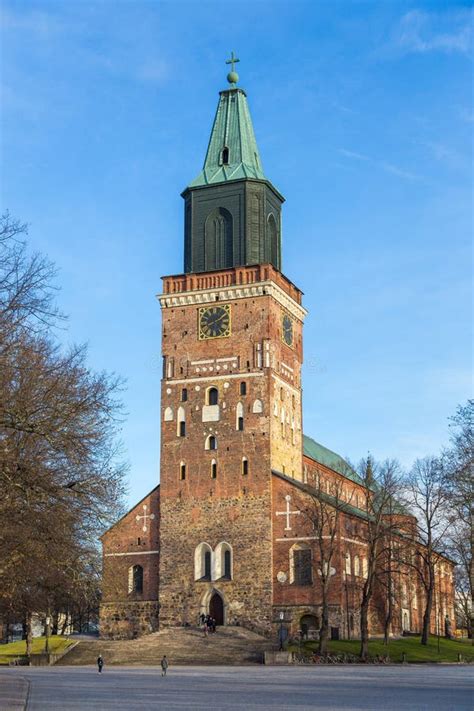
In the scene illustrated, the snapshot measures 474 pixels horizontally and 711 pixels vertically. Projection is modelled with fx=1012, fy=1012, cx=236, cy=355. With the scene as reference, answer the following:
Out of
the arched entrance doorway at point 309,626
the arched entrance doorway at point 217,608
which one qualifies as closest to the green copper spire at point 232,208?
the arched entrance doorway at point 217,608

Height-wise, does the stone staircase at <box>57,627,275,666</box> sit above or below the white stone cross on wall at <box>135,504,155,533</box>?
below

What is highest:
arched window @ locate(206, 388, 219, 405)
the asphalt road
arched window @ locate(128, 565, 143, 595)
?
arched window @ locate(206, 388, 219, 405)

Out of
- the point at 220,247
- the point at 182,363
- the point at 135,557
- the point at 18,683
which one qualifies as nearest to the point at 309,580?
the point at 135,557

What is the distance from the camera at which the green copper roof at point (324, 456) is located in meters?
81.6

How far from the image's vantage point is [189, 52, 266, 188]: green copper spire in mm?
67250

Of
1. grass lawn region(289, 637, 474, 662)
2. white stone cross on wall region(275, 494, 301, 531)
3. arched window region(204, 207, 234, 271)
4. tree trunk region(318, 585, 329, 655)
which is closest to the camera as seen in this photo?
tree trunk region(318, 585, 329, 655)

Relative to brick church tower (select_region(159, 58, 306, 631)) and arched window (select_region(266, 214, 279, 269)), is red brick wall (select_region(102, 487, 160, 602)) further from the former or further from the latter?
arched window (select_region(266, 214, 279, 269))

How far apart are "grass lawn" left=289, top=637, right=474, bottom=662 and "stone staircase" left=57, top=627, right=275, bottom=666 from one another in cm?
268

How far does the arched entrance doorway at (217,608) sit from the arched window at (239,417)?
1040 cm

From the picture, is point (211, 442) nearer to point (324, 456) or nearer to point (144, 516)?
point (144, 516)

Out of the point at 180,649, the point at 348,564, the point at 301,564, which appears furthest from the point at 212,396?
the point at 180,649

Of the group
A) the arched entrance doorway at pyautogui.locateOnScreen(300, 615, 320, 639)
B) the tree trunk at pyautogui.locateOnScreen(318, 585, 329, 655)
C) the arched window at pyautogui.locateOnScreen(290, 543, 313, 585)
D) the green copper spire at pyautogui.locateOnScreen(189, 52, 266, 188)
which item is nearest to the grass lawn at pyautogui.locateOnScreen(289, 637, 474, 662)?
the tree trunk at pyautogui.locateOnScreen(318, 585, 329, 655)

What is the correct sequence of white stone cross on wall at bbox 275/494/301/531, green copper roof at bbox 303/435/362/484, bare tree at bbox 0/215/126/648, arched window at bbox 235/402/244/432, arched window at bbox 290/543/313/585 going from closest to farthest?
bare tree at bbox 0/215/126/648 < arched window at bbox 290/543/313/585 < white stone cross on wall at bbox 275/494/301/531 < arched window at bbox 235/402/244/432 < green copper roof at bbox 303/435/362/484

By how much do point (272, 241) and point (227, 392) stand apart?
10.8 m
